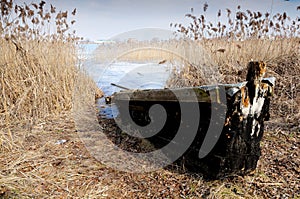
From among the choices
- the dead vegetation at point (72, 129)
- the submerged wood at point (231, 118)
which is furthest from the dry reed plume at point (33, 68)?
the submerged wood at point (231, 118)

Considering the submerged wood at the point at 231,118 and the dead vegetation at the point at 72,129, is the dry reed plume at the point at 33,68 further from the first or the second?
the submerged wood at the point at 231,118

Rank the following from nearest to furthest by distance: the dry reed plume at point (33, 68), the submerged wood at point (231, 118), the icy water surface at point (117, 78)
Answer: the submerged wood at point (231, 118), the dry reed plume at point (33, 68), the icy water surface at point (117, 78)

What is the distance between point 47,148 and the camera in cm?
215

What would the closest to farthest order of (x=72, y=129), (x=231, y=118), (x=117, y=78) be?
(x=231, y=118), (x=72, y=129), (x=117, y=78)

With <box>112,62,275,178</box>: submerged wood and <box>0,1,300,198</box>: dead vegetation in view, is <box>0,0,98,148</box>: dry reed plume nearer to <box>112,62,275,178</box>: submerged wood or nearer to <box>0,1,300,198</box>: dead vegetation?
<box>0,1,300,198</box>: dead vegetation

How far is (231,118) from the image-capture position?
4.94ft

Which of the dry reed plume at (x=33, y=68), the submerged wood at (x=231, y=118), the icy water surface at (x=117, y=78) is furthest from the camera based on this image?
the icy water surface at (x=117, y=78)

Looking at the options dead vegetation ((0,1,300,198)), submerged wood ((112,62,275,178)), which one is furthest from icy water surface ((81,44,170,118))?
submerged wood ((112,62,275,178))

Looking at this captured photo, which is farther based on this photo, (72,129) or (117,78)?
(117,78)

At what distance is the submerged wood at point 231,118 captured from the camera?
1.48 metres

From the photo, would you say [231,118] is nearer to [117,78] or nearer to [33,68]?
[33,68]

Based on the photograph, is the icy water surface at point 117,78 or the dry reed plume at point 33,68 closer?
the dry reed plume at point 33,68

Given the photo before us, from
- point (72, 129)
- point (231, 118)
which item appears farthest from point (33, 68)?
point (231, 118)

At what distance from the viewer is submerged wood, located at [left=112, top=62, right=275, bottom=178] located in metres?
1.48
